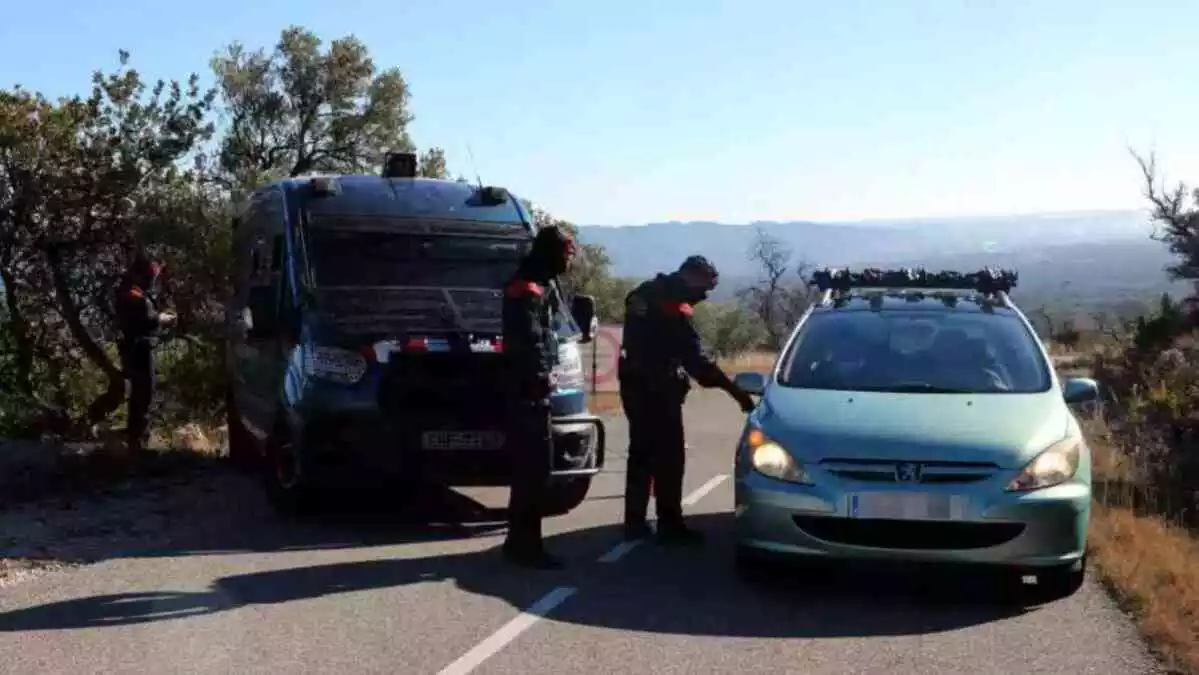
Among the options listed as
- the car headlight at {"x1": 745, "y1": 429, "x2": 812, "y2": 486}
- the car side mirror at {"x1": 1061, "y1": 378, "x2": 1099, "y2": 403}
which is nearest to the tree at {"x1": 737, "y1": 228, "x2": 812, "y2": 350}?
the car side mirror at {"x1": 1061, "y1": 378, "x2": 1099, "y2": 403}

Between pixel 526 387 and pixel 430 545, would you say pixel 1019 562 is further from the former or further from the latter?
pixel 430 545

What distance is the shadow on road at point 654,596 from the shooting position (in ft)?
22.6

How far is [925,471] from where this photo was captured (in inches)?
281

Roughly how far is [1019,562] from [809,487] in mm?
1106

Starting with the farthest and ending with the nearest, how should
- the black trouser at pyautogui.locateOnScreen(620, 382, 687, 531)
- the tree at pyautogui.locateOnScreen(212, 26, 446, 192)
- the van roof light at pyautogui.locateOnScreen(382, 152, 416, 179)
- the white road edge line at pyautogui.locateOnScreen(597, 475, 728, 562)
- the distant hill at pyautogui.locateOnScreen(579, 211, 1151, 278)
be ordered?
the distant hill at pyautogui.locateOnScreen(579, 211, 1151, 278) → the tree at pyautogui.locateOnScreen(212, 26, 446, 192) → the van roof light at pyautogui.locateOnScreen(382, 152, 416, 179) → the black trouser at pyautogui.locateOnScreen(620, 382, 687, 531) → the white road edge line at pyautogui.locateOnScreen(597, 475, 728, 562)

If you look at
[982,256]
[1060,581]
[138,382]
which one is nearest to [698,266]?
[1060,581]

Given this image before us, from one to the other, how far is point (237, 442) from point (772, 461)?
6.61 metres

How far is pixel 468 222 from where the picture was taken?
10477 mm

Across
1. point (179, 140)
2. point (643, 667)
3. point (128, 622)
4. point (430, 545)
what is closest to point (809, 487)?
point (643, 667)

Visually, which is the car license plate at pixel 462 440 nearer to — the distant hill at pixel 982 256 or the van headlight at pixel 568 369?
the van headlight at pixel 568 369

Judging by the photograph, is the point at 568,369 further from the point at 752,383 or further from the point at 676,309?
the point at 752,383

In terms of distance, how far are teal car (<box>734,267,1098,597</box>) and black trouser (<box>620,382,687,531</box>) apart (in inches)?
35.2

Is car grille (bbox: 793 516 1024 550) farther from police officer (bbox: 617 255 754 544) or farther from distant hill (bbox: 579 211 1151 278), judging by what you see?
distant hill (bbox: 579 211 1151 278)

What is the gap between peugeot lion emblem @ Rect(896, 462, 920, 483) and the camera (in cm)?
715
